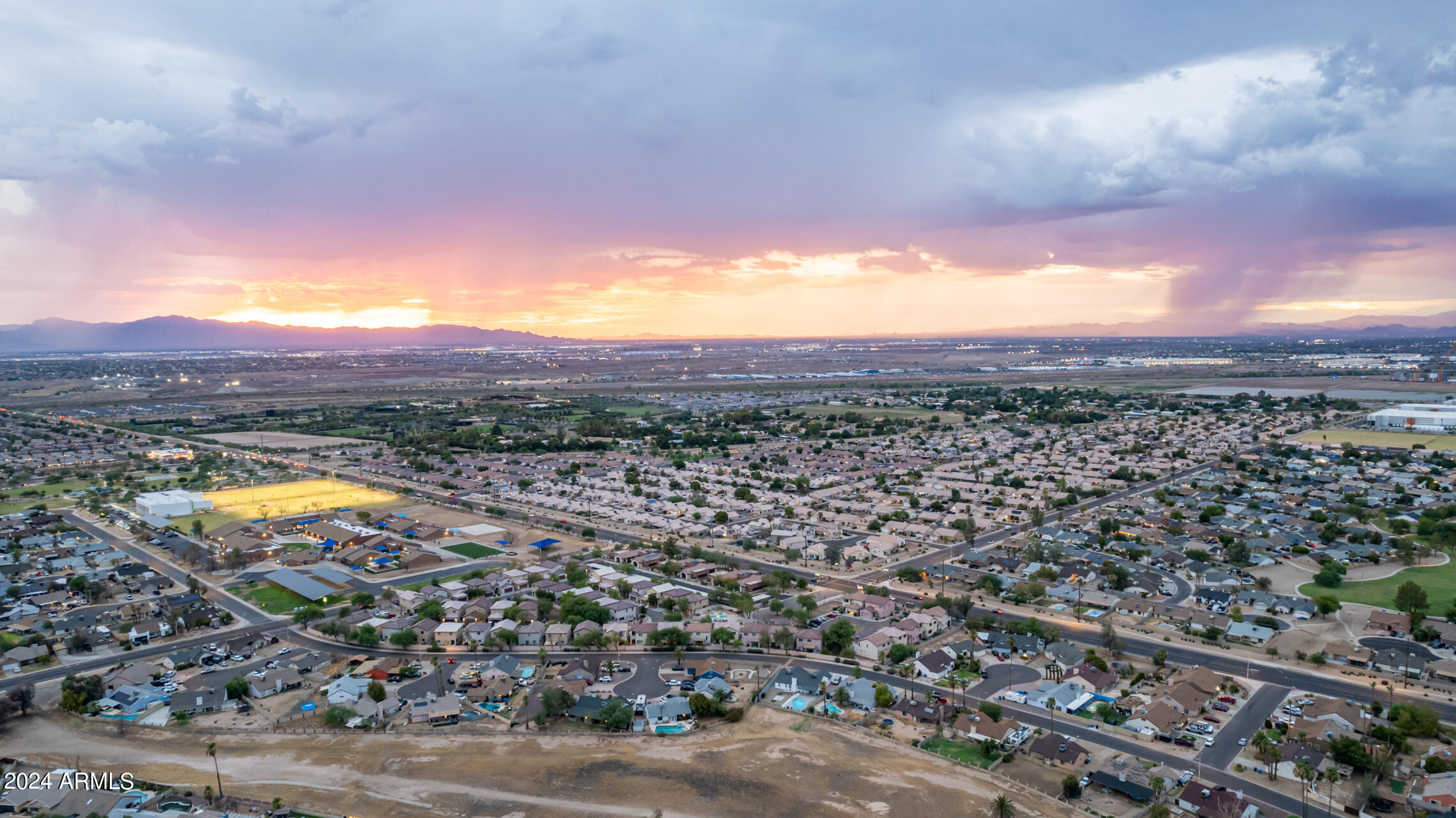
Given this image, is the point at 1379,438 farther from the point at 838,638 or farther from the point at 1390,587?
the point at 838,638

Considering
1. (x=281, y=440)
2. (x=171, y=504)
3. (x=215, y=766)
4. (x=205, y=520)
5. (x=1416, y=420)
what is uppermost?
(x=1416, y=420)

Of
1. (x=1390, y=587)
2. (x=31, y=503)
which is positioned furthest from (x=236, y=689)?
(x=1390, y=587)

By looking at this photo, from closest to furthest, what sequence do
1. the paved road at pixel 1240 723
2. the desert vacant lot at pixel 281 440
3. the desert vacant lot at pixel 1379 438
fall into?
the paved road at pixel 1240 723
the desert vacant lot at pixel 1379 438
the desert vacant lot at pixel 281 440

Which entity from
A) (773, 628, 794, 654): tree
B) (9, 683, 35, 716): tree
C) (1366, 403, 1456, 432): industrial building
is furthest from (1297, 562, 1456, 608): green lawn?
(1366, 403, 1456, 432): industrial building

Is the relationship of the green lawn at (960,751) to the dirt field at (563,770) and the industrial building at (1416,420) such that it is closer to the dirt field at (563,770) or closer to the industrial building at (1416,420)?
the dirt field at (563,770)

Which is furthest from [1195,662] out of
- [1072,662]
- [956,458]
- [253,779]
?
[956,458]

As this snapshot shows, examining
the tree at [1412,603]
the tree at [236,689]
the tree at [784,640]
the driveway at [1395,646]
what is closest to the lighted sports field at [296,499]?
the tree at [236,689]

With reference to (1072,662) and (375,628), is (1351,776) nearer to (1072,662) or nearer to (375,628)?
(1072,662)
